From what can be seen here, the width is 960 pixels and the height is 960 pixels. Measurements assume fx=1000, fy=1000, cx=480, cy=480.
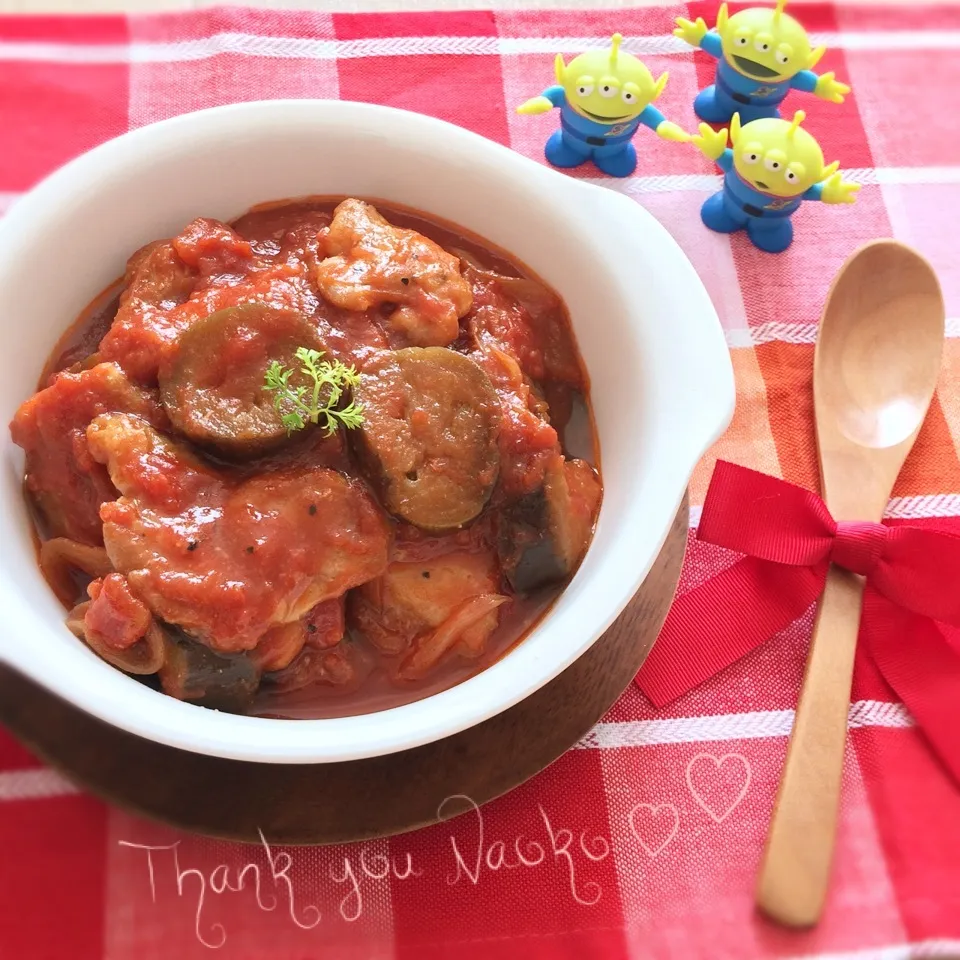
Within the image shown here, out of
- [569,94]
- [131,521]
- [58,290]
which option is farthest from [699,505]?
[58,290]

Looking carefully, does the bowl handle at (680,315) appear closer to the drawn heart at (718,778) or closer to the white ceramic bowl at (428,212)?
the white ceramic bowl at (428,212)

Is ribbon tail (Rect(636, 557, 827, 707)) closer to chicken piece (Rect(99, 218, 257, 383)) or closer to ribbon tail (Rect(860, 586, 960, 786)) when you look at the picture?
ribbon tail (Rect(860, 586, 960, 786))

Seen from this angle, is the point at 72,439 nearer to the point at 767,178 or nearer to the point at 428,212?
the point at 428,212

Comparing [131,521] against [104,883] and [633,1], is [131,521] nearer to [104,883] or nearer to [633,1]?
[104,883]


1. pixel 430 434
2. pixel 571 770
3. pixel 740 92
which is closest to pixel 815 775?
pixel 571 770

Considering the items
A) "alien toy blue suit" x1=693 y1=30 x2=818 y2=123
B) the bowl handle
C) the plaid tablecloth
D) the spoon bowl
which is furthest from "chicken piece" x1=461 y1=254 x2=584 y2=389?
"alien toy blue suit" x1=693 y1=30 x2=818 y2=123
